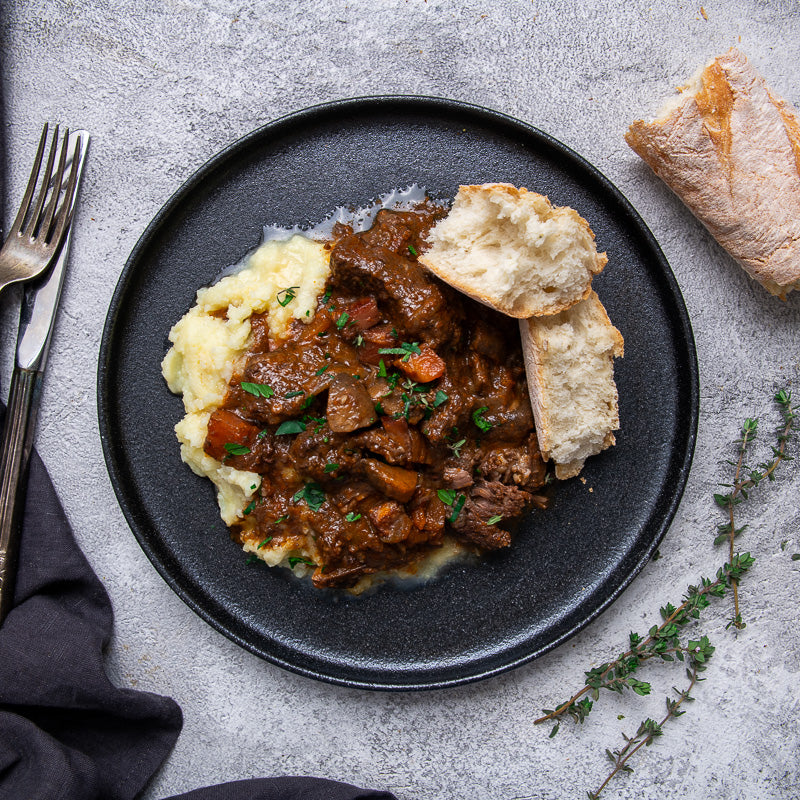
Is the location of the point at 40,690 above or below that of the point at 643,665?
below

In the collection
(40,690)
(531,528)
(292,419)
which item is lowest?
(40,690)

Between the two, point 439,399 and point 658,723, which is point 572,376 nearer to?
point 439,399

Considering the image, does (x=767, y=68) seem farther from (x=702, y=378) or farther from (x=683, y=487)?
(x=683, y=487)

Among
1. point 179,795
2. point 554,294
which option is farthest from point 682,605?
point 179,795

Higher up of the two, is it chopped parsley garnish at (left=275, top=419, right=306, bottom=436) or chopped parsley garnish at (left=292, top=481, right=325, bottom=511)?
chopped parsley garnish at (left=275, top=419, right=306, bottom=436)

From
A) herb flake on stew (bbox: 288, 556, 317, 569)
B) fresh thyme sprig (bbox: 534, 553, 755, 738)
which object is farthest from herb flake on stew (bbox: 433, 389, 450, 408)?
fresh thyme sprig (bbox: 534, 553, 755, 738)

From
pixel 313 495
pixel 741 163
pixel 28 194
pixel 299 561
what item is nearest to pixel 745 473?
pixel 741 163

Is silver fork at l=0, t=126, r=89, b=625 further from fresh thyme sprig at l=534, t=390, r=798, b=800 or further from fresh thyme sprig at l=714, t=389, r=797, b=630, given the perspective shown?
fresh thyme sprig at l=714, t=389, r=797, b=630
